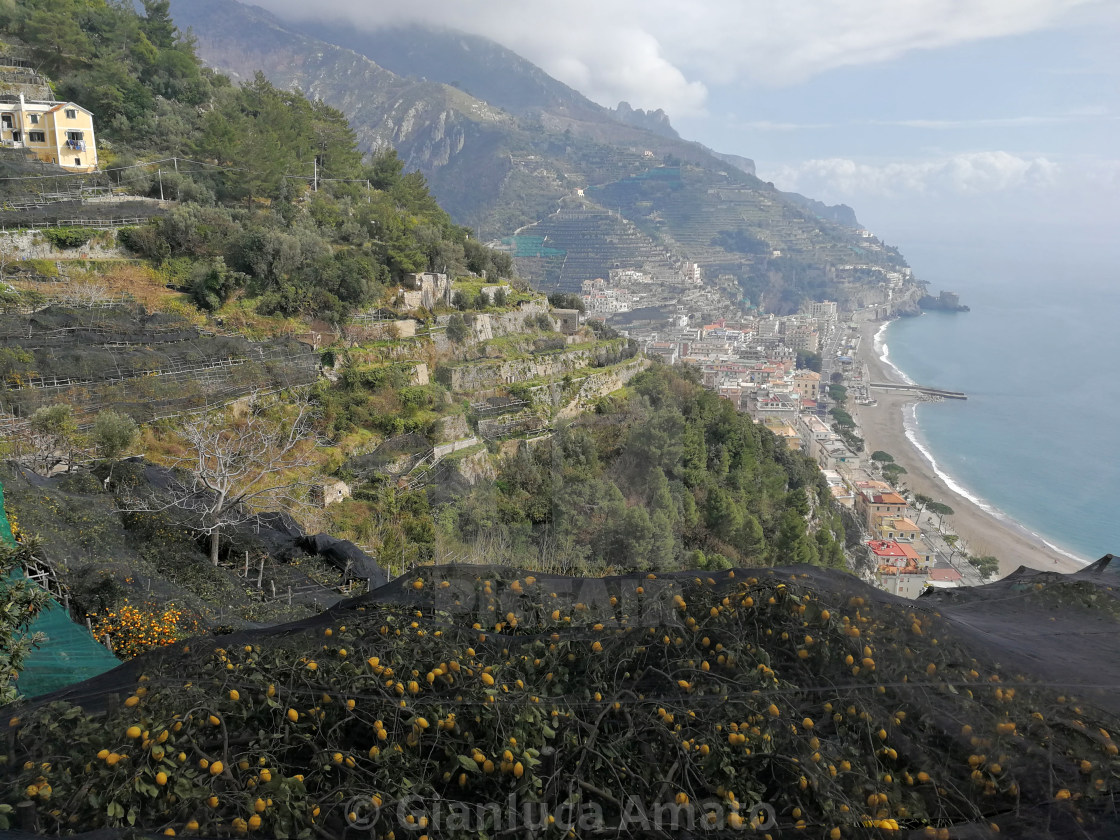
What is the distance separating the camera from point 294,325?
1386 cm

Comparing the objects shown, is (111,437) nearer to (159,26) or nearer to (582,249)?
(159,26)

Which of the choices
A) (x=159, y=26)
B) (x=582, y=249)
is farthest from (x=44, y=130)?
(x=582, y=249)

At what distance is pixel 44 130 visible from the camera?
56.1ft

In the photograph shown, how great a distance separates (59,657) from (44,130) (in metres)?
19.1

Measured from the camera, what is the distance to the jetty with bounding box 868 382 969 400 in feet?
128

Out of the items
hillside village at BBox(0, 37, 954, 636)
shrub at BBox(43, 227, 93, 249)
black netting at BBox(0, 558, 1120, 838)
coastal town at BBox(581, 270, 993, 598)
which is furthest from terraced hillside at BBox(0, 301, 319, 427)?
coastal town at BBox(581, 270, 993, 598)

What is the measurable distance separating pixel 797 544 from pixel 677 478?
3318mm

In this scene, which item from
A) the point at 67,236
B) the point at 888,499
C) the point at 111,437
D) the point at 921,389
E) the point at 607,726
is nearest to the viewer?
the point at 607,726

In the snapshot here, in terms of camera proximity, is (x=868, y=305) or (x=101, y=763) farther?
(x=868, y=305)

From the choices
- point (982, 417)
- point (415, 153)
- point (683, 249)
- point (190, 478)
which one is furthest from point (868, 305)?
point (190, 478)

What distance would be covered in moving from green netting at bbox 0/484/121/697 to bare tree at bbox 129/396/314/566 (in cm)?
198

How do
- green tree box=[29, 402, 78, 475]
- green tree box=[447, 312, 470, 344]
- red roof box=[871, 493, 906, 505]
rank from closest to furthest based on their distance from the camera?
green tree box=[29, 402, 78, 475] < green tree box=[447, 312, 470, 344] < red roof box=[871, 493, 906, 505]

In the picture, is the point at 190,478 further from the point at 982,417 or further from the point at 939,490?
the point at 982,417

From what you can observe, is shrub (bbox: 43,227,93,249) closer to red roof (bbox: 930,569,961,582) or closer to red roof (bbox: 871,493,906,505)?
red roof (bbox: 930,569,961,582)
